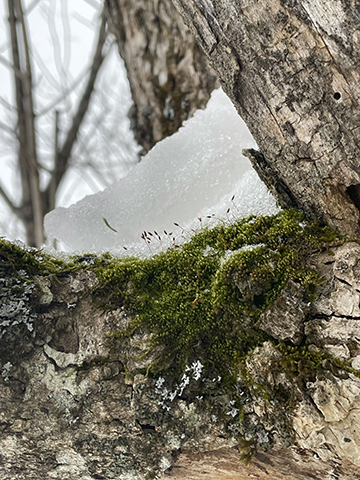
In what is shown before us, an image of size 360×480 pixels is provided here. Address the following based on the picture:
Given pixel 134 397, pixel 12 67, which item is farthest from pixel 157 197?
pixel 12 67

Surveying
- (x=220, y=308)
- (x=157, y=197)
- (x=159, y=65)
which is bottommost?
(x=220, y=308)

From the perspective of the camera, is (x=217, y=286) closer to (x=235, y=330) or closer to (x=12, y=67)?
(x=235, y=330)

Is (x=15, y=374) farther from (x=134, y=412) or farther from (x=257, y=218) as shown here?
(x=257, y=218)

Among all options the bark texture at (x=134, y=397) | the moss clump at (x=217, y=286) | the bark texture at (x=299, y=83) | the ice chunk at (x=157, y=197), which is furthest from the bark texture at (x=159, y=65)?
the bark texture at (x=134, y=397)

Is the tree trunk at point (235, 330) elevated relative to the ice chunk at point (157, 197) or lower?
lower

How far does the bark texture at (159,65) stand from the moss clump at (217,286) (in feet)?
5.98

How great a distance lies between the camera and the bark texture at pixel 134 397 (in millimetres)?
1049

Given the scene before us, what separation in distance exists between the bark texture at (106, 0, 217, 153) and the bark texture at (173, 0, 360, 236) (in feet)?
5.32

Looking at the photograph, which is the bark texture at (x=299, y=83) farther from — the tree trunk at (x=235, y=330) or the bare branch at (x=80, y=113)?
the bare branch at (x=80, y=113)

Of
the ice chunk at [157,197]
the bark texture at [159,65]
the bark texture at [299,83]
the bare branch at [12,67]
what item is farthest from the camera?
the bare branch at [12,67]

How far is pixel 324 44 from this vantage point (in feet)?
3.12

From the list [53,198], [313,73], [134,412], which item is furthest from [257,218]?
[53,198]

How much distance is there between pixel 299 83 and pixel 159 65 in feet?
6.85

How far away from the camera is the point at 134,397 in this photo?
1169 millimetres
